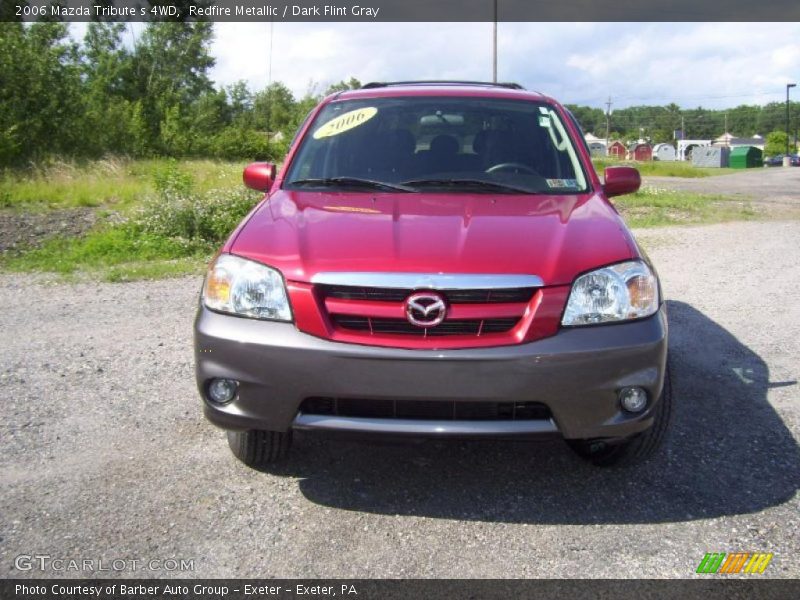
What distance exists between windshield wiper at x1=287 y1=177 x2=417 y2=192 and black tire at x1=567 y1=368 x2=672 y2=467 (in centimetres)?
142

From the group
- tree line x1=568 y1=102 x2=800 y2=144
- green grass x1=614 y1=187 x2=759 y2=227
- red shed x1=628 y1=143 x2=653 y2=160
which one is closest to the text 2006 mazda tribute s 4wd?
green grass x1=614 y1=187 x2=759 y2=227

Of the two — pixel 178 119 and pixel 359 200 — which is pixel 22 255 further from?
pixel 178 119

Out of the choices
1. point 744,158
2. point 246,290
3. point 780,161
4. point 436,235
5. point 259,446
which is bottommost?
point 259,446

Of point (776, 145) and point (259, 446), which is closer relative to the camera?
point (259, 446)

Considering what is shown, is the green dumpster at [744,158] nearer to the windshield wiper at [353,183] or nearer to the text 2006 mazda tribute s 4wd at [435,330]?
the windshield wiper at [353,183]

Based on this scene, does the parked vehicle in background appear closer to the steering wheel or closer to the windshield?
the windshield

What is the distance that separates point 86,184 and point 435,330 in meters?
16.1

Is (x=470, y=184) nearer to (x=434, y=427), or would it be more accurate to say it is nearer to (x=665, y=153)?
(x=434, y=427)

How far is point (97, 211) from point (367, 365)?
A: 11542 mm

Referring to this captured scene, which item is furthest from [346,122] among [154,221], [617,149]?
[617,149]

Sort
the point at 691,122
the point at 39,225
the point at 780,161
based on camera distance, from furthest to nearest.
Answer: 1. the point at 691,122
2. the point at 780,161
3. the point at 39,225

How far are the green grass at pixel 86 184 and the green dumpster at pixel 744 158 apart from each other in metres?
53.9

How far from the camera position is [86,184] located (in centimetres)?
1675

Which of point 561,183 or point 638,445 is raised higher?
point 561,183
